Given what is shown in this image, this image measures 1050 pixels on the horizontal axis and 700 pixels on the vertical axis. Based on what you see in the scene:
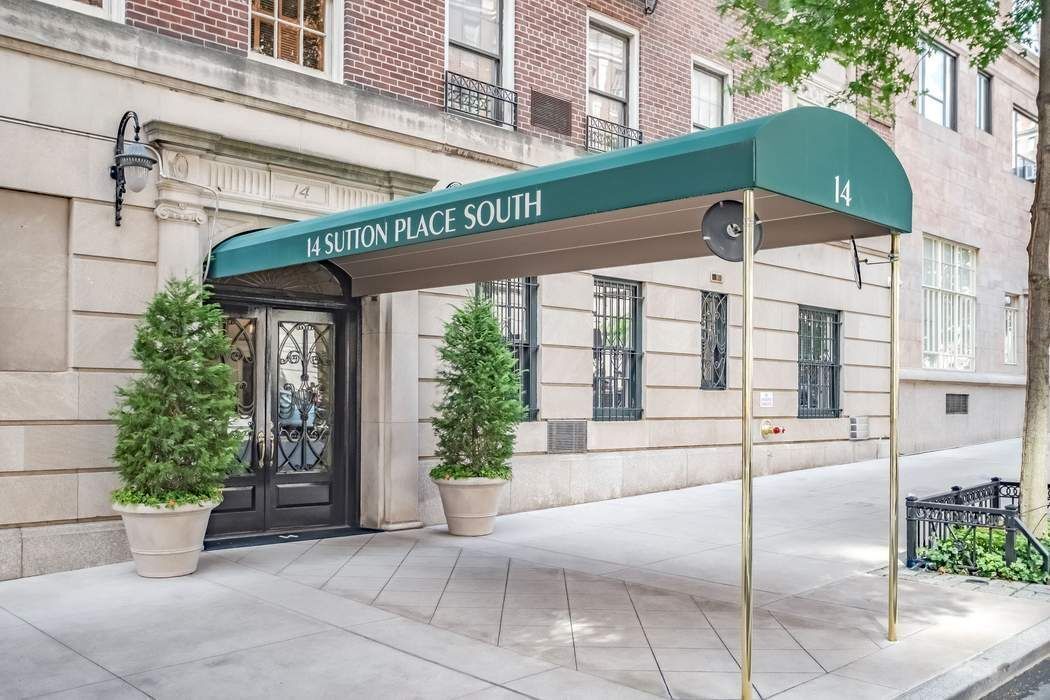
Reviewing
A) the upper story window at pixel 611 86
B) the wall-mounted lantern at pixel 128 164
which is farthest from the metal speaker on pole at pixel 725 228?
the upper story window at pixel 611 86

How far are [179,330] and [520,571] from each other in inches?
153

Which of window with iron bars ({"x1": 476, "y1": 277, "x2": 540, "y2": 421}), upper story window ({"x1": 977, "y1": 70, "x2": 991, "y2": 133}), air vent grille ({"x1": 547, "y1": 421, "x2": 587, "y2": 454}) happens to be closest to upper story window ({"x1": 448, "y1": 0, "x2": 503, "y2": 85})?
window with iron bars ({"x1": 476, "y1": 277, "x2": 540, "y2": 421})

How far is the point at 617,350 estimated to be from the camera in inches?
568

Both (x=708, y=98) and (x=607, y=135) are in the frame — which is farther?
(x=708, y=98)

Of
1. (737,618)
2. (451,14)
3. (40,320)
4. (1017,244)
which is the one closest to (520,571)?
(737,618)

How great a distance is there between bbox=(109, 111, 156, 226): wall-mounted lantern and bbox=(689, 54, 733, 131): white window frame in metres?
9.80

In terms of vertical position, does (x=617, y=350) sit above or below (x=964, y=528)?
above

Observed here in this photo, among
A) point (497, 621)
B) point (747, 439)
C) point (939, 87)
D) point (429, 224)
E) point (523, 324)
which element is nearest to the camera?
point (747, 439)

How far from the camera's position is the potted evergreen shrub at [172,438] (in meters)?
8.01

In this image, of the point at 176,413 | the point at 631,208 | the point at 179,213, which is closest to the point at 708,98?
the point at 179,213

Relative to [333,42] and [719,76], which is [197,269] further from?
[719,76]

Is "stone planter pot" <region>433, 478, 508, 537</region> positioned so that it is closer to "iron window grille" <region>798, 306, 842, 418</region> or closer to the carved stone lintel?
the carved stone lintel

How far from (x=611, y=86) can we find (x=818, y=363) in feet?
25.0

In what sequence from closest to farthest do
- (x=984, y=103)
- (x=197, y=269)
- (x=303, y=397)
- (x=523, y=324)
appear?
(x=197, y=269) < (x=303, y=397) < (x=523, y=324) < (x=984, y=103)
